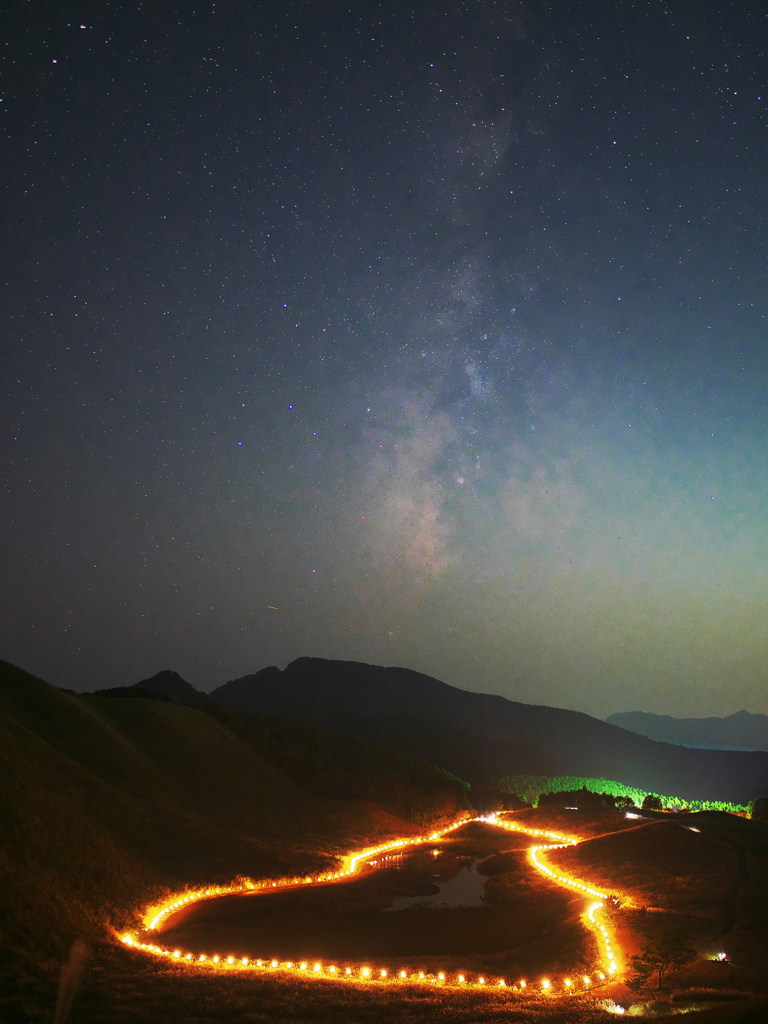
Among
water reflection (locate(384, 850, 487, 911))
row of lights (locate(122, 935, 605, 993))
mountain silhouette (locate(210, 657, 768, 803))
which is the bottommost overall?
row of lights (locate(122, 935, 605, 993))

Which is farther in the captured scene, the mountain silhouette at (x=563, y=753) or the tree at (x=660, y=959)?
the mountain silhouette at (x=563, y=753)

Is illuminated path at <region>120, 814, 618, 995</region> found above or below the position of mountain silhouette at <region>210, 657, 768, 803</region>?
below

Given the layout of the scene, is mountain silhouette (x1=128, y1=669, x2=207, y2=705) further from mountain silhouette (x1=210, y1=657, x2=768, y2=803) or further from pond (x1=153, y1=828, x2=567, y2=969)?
pond (x1=153, y1=828, x2=567, y2=969)

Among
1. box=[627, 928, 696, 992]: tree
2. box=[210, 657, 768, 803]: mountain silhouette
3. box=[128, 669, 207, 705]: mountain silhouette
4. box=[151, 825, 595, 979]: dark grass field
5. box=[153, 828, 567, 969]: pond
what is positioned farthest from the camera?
box=[128, 669, 207, 705]: mountain silhouette

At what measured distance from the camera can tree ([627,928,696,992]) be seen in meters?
12.2

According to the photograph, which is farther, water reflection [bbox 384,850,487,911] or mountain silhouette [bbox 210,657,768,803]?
mountain silhouette [bbox 210,657,768,803]

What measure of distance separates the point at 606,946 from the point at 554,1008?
19.6 feet

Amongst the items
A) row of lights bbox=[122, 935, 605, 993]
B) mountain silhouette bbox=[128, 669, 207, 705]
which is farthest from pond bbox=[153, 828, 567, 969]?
mountain silhouette bbox=[128, 669, 207, 705]

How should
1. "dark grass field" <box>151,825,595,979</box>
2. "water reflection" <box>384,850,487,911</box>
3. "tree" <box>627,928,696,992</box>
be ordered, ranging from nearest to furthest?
"tree" <box>627,928,696,992</box>
"dark grass field" <box>151,825,595,979</box>
"water reflection" <box>384,850,487,911</box>

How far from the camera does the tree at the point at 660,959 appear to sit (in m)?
12.2

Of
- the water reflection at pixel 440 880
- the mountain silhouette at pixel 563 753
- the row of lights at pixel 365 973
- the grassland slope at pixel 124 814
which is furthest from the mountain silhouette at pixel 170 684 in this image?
the row of lights at pixel 365 973

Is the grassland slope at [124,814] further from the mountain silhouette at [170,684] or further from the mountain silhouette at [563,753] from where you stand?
the mountain silhouette at [170,684]

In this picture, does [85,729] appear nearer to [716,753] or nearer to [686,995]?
[686,995]

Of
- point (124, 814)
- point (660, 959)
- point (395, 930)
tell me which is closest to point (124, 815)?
point (124, 814)
